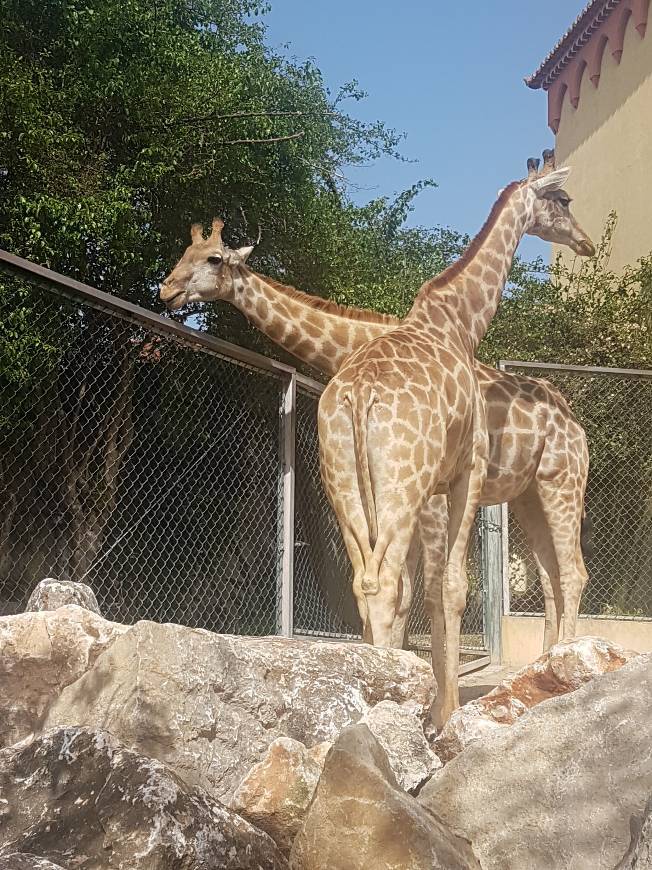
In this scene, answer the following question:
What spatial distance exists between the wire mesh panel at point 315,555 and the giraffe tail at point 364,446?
182 cm

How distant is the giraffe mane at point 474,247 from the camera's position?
6.37 metres

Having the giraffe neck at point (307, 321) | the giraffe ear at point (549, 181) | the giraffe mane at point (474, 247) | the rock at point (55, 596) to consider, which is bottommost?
the rock at point (55, 596)

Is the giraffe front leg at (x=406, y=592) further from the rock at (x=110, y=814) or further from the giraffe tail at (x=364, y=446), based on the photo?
the rock at (x=110, y=814)

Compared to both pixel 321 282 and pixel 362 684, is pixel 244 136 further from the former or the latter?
pixel 362 684

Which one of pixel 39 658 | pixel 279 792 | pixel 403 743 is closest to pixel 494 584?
pixel 403 743

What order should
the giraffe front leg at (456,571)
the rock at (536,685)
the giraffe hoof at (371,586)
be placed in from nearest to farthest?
the rock at (536,685)
the giraffe hoof at (371,586)
the giraffe front leg at (456,571)

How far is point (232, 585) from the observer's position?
646 centimetres

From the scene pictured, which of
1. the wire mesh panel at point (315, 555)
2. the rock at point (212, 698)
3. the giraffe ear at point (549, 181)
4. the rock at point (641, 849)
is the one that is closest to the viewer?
the rock at point (641, 849)

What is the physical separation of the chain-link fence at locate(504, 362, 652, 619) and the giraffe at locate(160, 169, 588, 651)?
2.12 meters

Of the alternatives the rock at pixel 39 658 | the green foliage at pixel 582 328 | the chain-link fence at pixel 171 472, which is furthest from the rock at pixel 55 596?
the green foliage at pixel 582 328

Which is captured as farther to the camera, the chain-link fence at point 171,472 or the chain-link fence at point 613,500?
the chain-link fence at point 613,500

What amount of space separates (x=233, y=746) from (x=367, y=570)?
1.87 metres

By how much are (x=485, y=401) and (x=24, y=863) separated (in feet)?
16.7

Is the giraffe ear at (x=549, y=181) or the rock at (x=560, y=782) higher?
the giraffe ear at (x=549, y=181)
